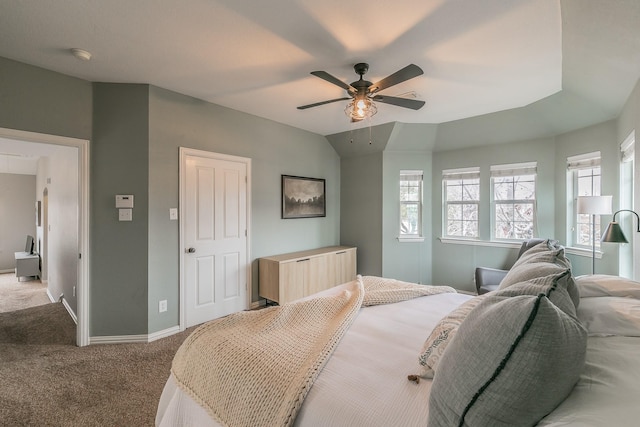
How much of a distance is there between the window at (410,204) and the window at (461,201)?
0.40m

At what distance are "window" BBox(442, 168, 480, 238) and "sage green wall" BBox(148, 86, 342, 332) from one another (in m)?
1.83

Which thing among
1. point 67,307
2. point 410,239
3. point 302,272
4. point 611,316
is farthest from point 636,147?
point 67,307

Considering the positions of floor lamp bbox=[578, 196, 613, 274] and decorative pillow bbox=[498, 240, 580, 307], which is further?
floor lamp bbox=[578, 196, 613, 274]

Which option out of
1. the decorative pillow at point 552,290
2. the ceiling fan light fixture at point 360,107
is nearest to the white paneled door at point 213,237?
the ceiling fan light fixture at point 360,107

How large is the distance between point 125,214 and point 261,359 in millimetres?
2423

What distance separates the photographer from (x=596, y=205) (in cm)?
279

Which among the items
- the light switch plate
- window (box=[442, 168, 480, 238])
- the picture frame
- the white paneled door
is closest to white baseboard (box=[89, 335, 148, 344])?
the white paneled door

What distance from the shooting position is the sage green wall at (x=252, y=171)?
117 inches

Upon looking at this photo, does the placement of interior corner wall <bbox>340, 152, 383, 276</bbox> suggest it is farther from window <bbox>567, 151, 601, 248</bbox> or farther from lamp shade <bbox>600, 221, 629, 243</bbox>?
lamp shade <bbox>600, 221, 629, 243</bbox>

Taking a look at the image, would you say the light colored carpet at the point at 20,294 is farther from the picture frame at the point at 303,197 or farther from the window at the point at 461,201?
the window at the point at 461,201

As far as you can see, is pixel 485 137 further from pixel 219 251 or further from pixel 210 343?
pixel 210 343

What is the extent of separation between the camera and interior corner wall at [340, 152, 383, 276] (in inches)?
187

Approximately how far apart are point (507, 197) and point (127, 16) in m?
4.77

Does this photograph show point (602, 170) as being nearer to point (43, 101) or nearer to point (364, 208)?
point (364, 208)
